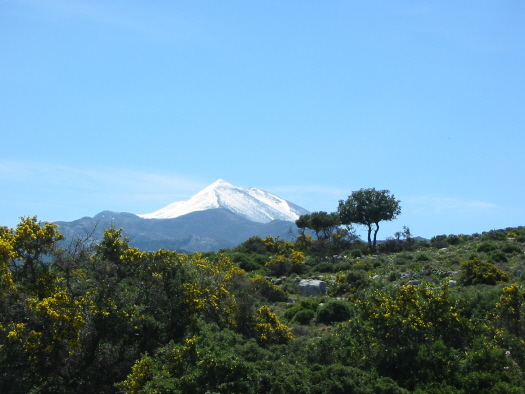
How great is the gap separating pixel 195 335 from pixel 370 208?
3785cm

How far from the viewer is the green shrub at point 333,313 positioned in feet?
66.4

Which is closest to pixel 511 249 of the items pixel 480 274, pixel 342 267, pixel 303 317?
pixel 342 267

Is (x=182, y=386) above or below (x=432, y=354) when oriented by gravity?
below

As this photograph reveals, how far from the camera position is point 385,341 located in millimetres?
13211

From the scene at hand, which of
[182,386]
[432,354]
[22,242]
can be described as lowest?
[182,386]

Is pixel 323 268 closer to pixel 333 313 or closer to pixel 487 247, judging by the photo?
pixel 487 247

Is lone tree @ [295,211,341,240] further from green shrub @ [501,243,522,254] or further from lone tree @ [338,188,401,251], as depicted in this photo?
green shrub @ [501,243,522,254]

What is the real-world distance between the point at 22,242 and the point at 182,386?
5.81m

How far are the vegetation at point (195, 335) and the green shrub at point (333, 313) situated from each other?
2028 millimetres

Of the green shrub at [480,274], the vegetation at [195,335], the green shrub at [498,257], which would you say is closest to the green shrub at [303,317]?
the vegetation at [195,335]

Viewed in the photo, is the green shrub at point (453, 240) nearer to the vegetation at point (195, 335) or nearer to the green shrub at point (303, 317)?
the green shrub at point (303, 317)

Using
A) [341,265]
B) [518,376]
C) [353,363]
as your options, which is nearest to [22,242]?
[353,363]

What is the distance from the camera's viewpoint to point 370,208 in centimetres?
4931

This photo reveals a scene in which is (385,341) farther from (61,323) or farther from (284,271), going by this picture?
(284,271)
